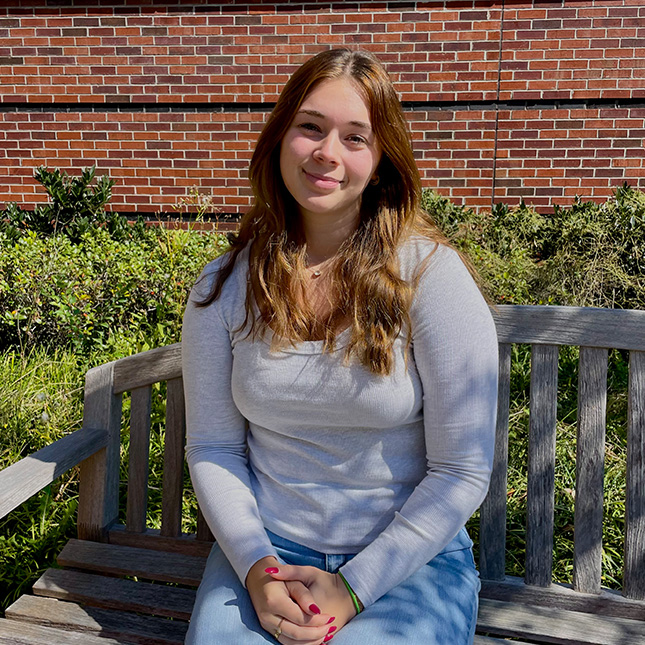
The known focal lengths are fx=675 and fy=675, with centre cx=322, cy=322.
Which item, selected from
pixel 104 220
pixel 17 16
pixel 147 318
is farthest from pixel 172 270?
pixel 17 16

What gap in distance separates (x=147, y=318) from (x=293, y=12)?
3120 mm

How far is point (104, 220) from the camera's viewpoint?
18.0ft

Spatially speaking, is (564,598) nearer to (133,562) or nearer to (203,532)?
(203,532)

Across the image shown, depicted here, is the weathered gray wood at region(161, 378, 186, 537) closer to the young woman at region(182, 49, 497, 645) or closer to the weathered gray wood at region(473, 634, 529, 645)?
the young woman at region(182, 49, 497, 645)

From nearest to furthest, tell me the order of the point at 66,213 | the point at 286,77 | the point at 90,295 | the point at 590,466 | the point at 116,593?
1. the point at 590,466
2. the point at 116,593
3. the point at 90,295
4. the point at 66,213
5. the point at 286,77

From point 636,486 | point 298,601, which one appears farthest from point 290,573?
point 636,486

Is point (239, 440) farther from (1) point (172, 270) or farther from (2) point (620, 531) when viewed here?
(1) point (172, 270)

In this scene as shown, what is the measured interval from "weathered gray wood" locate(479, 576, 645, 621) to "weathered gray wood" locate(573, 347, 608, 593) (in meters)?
0.03

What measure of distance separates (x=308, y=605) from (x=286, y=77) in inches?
201

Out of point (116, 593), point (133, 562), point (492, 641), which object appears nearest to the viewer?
point (492, 641)

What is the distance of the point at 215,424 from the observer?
1889 millimetres

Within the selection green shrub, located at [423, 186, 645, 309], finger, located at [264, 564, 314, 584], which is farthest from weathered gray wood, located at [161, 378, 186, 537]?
green shrub, located at [423, 186, 645, 309]

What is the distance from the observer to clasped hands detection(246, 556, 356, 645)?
153 cm

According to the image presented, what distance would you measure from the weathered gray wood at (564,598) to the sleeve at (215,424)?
0.78m
